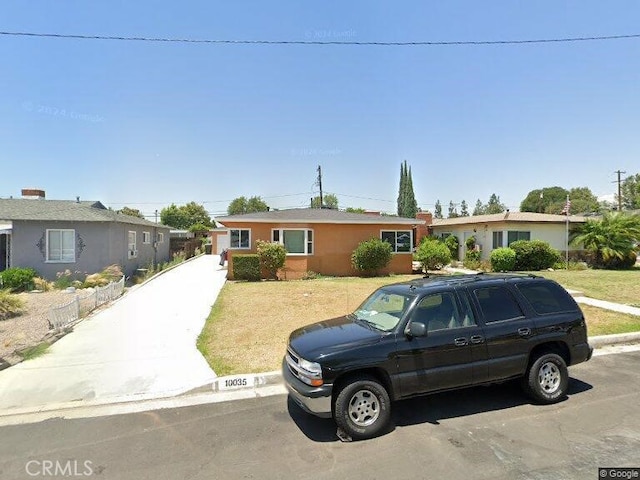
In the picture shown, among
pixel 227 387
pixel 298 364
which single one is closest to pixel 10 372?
pixel 227 387

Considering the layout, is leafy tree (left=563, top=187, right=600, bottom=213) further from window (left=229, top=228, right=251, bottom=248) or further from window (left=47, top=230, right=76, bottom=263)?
window (left=47, top=230, right=76, bottom=263)

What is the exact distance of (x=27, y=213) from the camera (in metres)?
15.9

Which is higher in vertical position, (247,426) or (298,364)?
(298,364)

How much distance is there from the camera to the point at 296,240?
728 inches

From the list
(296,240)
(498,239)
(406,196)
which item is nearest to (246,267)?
(296,240)

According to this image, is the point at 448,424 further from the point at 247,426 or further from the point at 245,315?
the point at 245,315

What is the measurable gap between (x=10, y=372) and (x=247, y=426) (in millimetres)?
4712

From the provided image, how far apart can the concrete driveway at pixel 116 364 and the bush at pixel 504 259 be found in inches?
587

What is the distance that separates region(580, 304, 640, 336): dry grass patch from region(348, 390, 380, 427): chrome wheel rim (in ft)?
20.5

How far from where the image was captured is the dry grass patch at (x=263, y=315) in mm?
6520

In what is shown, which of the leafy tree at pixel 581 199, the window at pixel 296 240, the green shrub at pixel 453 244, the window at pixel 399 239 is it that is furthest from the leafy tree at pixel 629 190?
the window at pixel 296 240

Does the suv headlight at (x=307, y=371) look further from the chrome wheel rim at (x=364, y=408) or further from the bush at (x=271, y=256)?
the bush at (x=271, y=256)

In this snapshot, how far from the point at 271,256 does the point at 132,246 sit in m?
8.10

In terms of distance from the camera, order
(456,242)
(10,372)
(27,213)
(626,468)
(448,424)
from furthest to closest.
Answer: (456,242) → (27,213) → (10,372) → (448,424) → (626,468)
